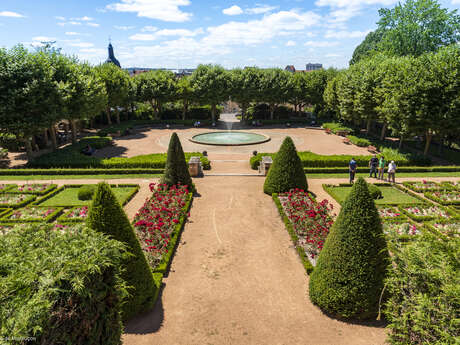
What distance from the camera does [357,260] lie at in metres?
9.42

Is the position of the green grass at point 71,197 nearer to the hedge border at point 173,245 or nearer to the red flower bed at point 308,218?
the hedge border at point 173,245

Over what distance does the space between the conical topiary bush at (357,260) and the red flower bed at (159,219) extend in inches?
299

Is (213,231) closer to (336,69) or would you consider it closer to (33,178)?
(33,178)

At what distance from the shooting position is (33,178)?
26.1 m

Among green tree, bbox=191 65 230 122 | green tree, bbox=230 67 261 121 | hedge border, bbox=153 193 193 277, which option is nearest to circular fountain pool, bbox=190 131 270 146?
green tree, bbox=191 65 230 122

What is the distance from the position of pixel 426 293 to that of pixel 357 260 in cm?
279

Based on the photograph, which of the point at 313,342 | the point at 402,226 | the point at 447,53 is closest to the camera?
the point at 313,342

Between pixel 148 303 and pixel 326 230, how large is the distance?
9.37m

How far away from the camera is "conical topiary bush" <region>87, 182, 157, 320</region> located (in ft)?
29.6

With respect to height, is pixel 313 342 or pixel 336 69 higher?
pixel 336 69

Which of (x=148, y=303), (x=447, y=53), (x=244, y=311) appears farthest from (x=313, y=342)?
(x=447, y=53)

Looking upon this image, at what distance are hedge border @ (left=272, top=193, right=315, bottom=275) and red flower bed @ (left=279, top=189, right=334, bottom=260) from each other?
0.22 meters

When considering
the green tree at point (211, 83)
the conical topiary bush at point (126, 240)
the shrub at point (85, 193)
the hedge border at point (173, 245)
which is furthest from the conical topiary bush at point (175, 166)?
the green tree at point (211, 83)

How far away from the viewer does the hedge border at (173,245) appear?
12.5 meters
